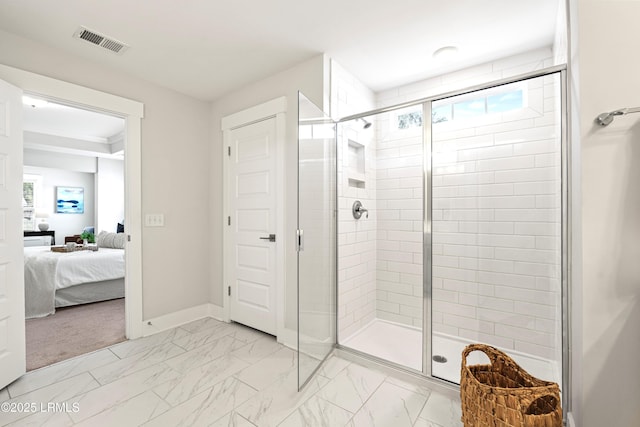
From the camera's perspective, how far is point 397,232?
2.78 meters

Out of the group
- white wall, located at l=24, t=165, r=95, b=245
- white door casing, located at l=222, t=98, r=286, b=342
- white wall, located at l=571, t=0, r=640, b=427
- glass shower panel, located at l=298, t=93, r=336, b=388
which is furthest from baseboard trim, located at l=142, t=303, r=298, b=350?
white wall, located at l=24, t=165, r=95, b=245

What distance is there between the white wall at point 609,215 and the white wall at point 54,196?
9180mm

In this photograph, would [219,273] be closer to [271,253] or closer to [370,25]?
[271,253]

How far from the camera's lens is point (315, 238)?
212 cm

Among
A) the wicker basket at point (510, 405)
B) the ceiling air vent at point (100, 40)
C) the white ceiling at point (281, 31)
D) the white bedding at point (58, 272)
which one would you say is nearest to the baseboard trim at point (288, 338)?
the wicker basket at point (510, 405)

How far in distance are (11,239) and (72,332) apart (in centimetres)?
138

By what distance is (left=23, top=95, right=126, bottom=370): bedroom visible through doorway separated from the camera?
9.34ft

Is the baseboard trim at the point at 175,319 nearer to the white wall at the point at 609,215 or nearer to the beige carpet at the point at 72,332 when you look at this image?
the beige carpet at the point at 72,332

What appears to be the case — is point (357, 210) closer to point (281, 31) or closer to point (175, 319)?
point (281, 31)

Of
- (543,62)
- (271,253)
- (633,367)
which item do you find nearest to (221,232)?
(271,253)

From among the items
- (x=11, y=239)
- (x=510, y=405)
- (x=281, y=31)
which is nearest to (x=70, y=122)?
(x=11, y=239)

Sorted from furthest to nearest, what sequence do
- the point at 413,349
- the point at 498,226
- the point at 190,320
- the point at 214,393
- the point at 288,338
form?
the point at 190,320 → the point at 288,338 → the point at 413,349 → the point at 498,226 → the point at 214,393

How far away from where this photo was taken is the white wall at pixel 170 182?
275cm

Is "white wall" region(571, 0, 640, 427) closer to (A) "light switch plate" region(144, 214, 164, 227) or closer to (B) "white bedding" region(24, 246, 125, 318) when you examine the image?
(A) "light switch plate" region(144, 214, 164, 227)
